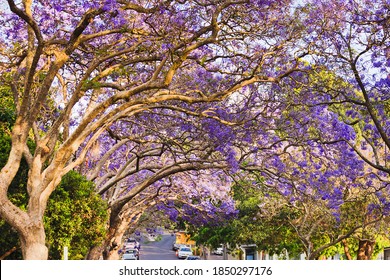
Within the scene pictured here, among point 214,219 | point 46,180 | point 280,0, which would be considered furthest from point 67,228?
point 214,219

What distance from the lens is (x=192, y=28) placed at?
45.4 feet

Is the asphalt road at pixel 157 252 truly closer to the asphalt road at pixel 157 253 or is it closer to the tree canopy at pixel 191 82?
the asphalt road at pixel 157 253

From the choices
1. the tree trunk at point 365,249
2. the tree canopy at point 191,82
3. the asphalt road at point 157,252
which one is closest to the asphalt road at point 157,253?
the asphalt road at point 157,252

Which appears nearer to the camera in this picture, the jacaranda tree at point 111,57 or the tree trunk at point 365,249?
the jacaranda tree at point 111,57

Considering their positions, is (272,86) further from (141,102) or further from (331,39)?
(141,102)

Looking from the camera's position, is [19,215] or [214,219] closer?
[19,215]

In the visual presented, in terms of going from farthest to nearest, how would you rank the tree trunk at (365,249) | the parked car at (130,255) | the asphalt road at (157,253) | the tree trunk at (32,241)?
the asphalt road at (157,253) < the parked car at (130,255) < the tree trunk at (365,249) < the tree trunk at (32,241)

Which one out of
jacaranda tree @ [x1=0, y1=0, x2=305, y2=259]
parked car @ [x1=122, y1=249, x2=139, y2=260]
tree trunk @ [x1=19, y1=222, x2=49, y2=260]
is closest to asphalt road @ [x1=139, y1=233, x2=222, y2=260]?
parked car @ [x1=122, y1=249, x2=139, y2=260]

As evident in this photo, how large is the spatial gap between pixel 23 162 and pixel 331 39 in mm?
6952

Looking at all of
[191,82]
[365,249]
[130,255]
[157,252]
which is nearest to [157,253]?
[157,252]

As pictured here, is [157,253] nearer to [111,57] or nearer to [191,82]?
[191,82]

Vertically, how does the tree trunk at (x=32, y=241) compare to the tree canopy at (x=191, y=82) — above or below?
below

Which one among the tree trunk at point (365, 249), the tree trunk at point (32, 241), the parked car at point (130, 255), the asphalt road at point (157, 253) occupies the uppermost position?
the asphalt road at point (157, 253)

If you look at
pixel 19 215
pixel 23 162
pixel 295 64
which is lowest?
pixel 19 215
